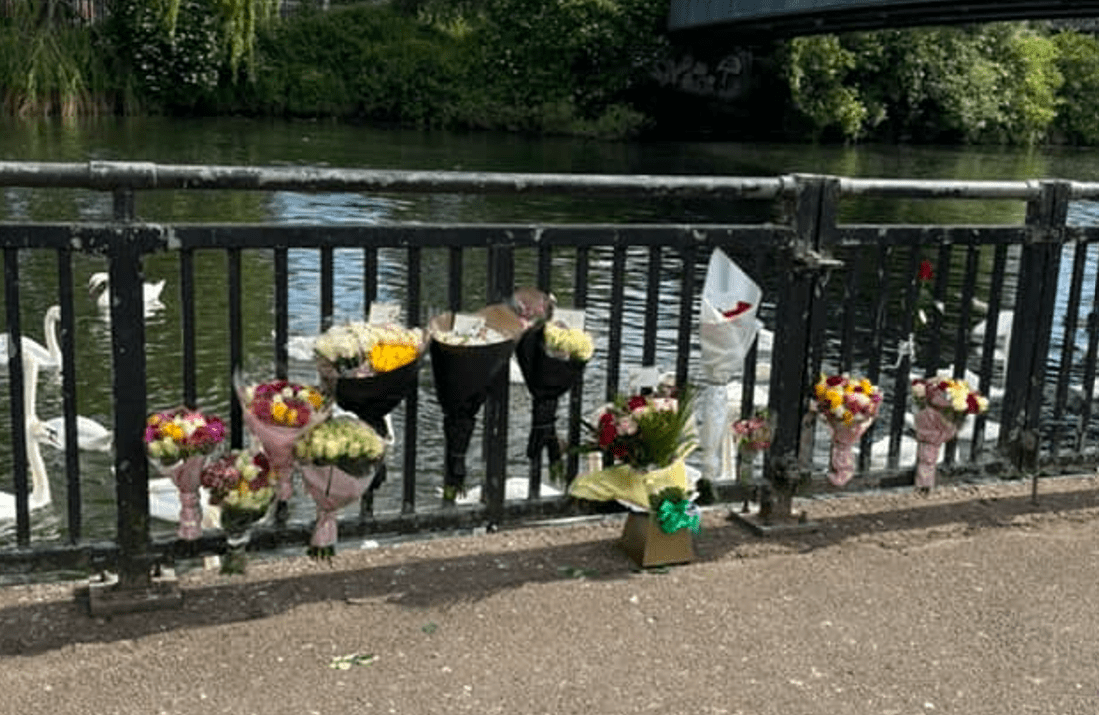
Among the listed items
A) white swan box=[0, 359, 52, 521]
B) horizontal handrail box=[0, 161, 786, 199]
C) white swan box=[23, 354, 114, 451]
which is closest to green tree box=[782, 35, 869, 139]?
white swan box=[23, 354, 114, 451]

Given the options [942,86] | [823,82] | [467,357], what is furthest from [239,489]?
[942,86]

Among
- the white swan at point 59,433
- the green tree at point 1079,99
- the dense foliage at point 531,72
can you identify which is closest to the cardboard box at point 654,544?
the white swan at point 59,433

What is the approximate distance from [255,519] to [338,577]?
50 cm

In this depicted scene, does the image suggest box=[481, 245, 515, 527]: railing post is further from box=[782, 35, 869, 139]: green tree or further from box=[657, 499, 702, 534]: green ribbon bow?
box=[782, 35, 869, 139]: green tree

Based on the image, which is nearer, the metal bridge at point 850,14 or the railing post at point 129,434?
the railing post at point 129,434

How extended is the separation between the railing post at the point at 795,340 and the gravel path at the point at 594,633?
0.24 metres

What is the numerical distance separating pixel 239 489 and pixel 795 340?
2.24 meters

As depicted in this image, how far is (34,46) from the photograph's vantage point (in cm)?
4025

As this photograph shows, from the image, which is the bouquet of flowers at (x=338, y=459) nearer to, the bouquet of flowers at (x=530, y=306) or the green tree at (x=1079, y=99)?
the bouquet of flowers at (x=530, y=306)

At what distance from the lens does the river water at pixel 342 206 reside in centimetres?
1164

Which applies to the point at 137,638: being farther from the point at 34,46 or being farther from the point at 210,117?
the point at 210,117

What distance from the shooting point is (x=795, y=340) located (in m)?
5.29

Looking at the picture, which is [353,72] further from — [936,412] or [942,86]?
[936,412]

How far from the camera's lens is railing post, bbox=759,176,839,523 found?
5191mm
